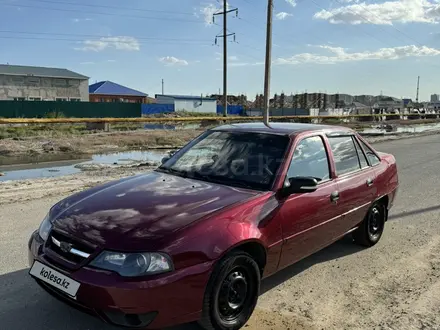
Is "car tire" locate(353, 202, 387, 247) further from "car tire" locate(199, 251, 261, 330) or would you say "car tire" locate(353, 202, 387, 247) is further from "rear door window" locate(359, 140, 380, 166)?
"car tire" locate(199, 251, 261, 330)

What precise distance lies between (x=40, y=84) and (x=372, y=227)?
56.3 meters

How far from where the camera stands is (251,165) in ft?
13.0

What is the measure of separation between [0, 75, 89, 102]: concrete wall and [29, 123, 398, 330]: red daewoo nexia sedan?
54768 mm

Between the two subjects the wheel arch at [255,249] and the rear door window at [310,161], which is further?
the rear door window at [310,161]

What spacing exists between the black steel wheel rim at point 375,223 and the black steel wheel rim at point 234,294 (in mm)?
2504

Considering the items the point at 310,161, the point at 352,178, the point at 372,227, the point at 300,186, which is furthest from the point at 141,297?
the point at 372,227

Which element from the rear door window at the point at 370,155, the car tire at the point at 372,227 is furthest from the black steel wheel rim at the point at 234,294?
the rear door window at the point at 370,155

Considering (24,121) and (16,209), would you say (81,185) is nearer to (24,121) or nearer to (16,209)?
(16,209)

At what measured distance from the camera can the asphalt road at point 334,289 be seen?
132 inches

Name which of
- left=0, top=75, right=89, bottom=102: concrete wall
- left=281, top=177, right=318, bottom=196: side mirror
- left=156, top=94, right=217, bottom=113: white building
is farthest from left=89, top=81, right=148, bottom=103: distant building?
left=281, top=177, right=318, bottom=196: side mirror

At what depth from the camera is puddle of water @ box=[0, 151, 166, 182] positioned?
10.8m

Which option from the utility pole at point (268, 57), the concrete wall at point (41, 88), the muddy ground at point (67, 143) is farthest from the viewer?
the concrete wall at point (41, 88)

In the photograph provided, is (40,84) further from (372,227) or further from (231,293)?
(231,293)

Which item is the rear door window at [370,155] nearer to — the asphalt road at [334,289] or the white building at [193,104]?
the asphalt road at [334,289]
